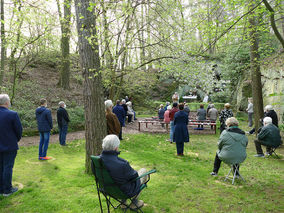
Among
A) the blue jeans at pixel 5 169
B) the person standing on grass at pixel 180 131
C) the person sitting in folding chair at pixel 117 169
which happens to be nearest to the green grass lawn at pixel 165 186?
the blue jeans at pixel 5 169

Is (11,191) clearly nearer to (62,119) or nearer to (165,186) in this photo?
(165,186)

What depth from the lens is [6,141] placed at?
3.85 m

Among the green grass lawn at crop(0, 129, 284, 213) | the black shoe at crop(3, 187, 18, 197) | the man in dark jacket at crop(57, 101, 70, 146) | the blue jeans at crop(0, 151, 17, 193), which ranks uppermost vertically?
the man in dark jacket at crop(57, 101, 70, 146)

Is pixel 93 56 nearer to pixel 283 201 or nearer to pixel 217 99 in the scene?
pixel 283 201

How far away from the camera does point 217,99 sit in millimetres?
20828

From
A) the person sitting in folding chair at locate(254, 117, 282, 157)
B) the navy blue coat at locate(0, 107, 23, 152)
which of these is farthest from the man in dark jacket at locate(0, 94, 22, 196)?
the person sitting in folding chair at locate(254, 117, 282, 157)

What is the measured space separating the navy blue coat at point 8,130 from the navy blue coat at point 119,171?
215 cm

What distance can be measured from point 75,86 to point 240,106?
1409 cm

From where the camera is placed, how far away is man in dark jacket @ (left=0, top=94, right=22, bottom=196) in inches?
152

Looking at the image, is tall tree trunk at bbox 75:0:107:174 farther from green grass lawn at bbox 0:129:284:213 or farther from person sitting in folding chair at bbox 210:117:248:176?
person sitting in folding chair at bbox 210:117:248:176

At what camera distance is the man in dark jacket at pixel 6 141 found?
385cm

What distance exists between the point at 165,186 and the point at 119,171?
193 centimetres

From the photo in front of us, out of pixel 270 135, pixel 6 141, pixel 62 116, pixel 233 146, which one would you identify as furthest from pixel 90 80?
pixel 270 135

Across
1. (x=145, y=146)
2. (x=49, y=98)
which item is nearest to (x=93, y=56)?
(x=145, y=146)
